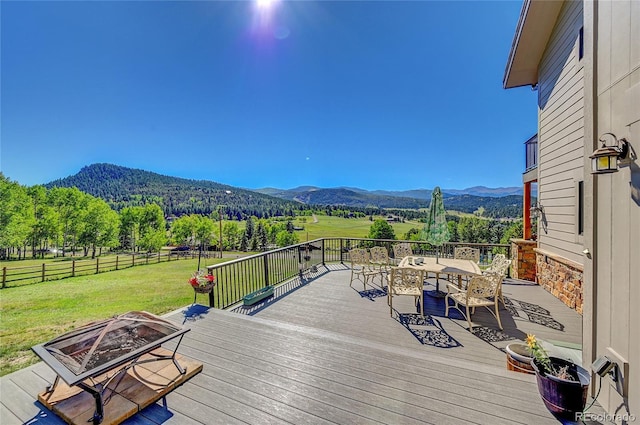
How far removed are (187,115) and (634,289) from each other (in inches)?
890

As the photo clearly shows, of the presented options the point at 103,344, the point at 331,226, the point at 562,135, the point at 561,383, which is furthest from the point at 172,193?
the point at 561,383

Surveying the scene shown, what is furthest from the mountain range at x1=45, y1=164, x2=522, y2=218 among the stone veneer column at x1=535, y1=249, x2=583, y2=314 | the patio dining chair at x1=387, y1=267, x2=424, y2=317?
the patio dining chair at x1=387, y1=267, x2=424, y2=317

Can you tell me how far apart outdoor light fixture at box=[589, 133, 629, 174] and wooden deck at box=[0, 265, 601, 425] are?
1.78 meters

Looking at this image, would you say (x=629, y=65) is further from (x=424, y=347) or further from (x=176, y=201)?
(x=176, y=201)

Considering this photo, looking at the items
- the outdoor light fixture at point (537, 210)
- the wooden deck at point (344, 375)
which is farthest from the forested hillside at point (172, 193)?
the wooden deck at point (344, 375)

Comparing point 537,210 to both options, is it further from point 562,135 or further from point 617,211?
point 617,211

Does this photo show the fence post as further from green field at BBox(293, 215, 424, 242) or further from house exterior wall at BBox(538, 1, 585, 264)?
green field at BBox(293, 215, 424, 242)

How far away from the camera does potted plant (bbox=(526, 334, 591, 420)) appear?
1625 mm

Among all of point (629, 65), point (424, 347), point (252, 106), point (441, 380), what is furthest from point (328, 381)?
point (252, 106)

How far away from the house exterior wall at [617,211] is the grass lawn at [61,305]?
618 cm

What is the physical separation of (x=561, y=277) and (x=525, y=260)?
4.86 feet

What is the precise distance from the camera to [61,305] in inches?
319

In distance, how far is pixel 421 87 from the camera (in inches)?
437

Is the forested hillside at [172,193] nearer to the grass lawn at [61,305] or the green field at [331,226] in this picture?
the green field at [331,226]
